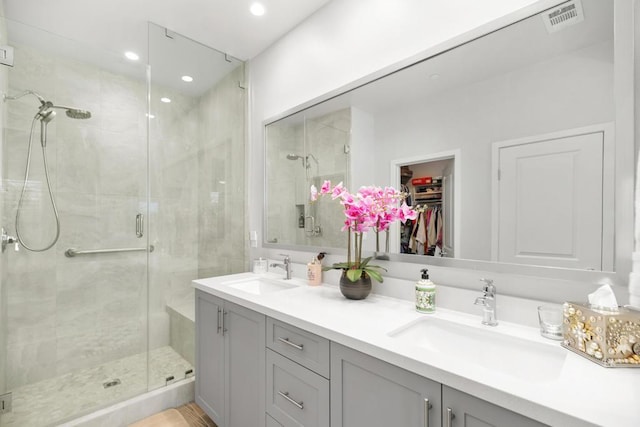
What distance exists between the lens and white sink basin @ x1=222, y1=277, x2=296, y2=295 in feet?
6.24

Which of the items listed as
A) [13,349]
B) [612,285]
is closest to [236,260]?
[13,349]

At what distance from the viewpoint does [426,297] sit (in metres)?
1.22

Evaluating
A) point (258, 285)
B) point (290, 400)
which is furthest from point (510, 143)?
point (258, 285)

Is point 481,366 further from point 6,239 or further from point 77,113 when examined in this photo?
point 77,113

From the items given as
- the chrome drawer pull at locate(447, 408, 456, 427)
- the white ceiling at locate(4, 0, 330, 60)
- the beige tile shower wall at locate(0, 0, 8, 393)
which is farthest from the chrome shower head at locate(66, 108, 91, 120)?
the chrome drawer pull at locate(447, 408, 456, 427)

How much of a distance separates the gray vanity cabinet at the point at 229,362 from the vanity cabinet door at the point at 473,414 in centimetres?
83

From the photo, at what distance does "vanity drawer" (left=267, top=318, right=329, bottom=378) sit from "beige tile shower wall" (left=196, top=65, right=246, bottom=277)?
1.16 metres

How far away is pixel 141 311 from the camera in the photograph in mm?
2389

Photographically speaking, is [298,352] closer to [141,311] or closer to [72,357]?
[141,311]

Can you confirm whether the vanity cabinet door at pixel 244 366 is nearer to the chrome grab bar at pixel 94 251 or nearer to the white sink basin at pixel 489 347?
the white sink basin at pixel 489 347

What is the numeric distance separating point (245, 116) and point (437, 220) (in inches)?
74.2

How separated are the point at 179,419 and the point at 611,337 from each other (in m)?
2.25

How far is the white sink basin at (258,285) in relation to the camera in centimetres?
190


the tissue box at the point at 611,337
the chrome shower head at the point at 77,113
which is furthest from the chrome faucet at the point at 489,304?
the chrome shower head at the point at 77,113
